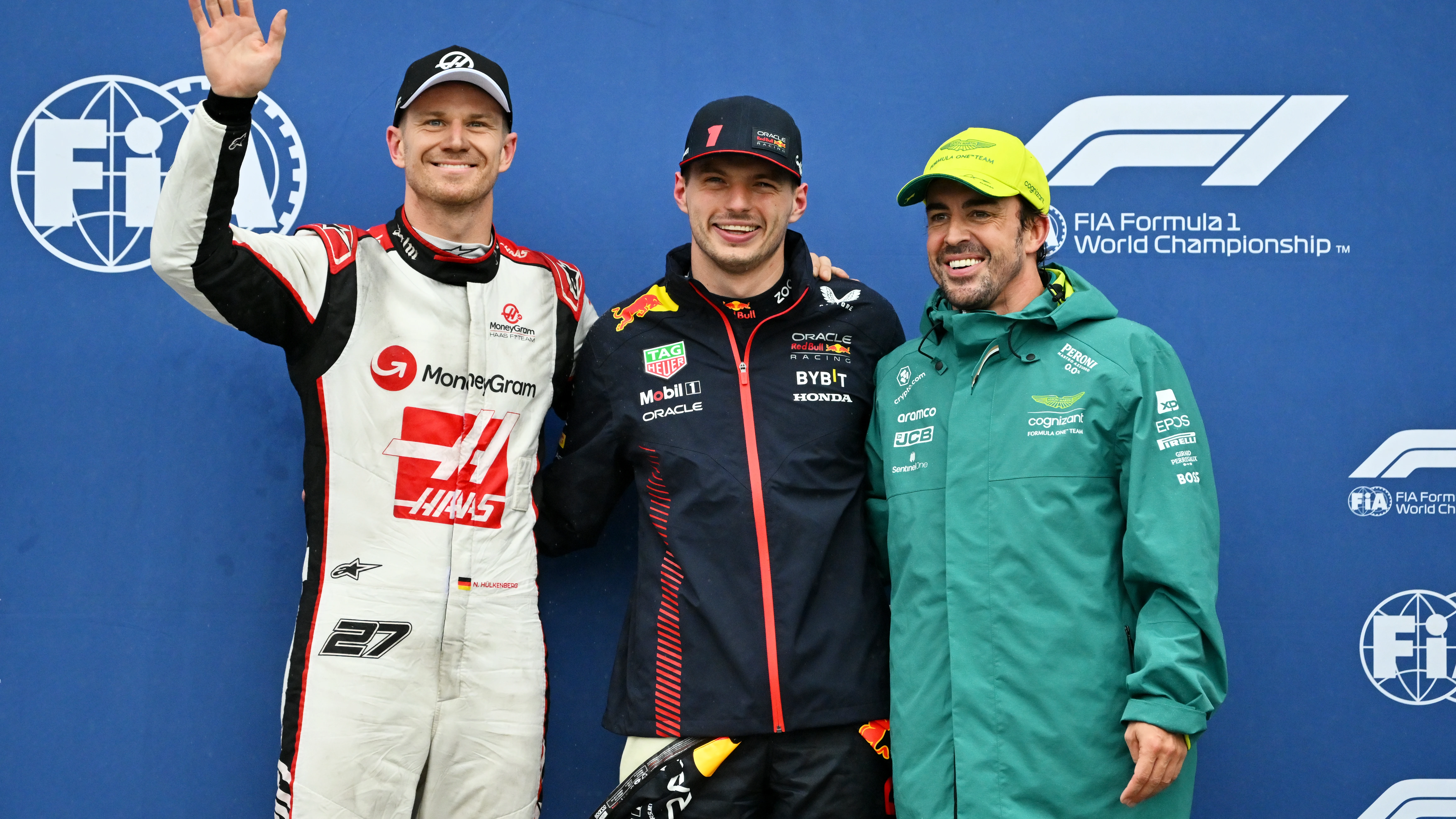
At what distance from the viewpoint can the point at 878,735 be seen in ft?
6.59

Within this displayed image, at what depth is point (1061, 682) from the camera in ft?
5.82

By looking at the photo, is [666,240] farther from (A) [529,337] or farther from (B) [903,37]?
(B) [903,37]

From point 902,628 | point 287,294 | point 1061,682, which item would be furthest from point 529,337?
point 1061,682

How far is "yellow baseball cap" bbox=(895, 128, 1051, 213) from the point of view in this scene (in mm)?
1969

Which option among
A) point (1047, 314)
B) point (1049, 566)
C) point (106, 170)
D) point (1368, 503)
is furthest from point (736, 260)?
point (1368, 503)

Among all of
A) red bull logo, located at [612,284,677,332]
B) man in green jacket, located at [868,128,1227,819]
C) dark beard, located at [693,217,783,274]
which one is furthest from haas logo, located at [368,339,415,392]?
man in green jacket, located at [868,128,1227,819]

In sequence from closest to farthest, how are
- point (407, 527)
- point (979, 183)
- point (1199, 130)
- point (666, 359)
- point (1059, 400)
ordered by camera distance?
1. point (1059, 400)
2. point (979, 183)
3. point (407, 527)
4. point (666, 359)
5. point (1199, 130)

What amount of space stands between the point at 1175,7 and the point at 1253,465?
4.14 ft

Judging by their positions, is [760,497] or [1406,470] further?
[1406,470]

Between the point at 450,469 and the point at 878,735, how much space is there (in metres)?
1.05

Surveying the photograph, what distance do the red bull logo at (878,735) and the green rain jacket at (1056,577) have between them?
8 centimetres

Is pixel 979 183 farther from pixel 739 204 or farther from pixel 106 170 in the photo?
pixel 106 170

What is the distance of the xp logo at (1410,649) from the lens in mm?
2590

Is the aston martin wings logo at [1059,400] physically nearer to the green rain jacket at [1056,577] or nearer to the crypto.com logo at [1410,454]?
the green rain jacket at [1056,577]
